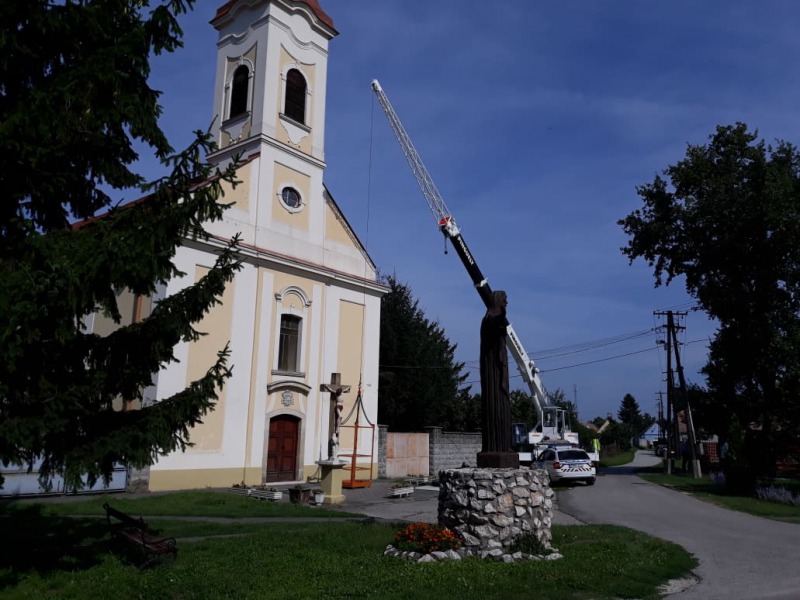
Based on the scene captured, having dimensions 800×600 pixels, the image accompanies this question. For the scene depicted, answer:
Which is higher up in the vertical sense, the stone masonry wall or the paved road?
the stone masonry wall

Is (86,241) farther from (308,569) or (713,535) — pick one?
(713,535)

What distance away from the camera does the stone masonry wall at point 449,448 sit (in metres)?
27.5

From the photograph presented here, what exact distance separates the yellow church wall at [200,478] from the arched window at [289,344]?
379cm

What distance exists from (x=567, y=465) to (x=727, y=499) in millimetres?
5444

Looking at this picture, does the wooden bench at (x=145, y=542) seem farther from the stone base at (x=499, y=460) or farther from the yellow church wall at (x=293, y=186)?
the yellow church wall at (x=293, y=186)

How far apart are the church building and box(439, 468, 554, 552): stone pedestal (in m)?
11.7

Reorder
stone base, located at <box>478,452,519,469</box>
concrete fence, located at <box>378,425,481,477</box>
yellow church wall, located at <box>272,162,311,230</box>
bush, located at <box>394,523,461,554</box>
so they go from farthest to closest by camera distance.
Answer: concrete fence, located at <box>378,425,481,477</box> → yellow church wall, located at <box>272,162,311,230</box> → stone base, located at <box>478,452,519,469</box> → bush, located at <box>394,523,461,554</box>

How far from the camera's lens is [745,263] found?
28281 mm

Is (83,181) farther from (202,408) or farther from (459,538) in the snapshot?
(459,538)

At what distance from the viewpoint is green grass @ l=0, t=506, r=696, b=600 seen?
7.24 m

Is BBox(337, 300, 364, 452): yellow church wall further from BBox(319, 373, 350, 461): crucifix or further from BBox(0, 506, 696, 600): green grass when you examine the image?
BBox(0, 506, 696, 600): green grass

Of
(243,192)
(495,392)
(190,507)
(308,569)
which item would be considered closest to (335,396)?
(243,192)

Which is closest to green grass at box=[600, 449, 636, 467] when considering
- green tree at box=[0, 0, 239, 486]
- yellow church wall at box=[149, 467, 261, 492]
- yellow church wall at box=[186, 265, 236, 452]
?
yellow church wall at box=[149, 467, 261, 492]

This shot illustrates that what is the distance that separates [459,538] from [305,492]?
7.48 meters
